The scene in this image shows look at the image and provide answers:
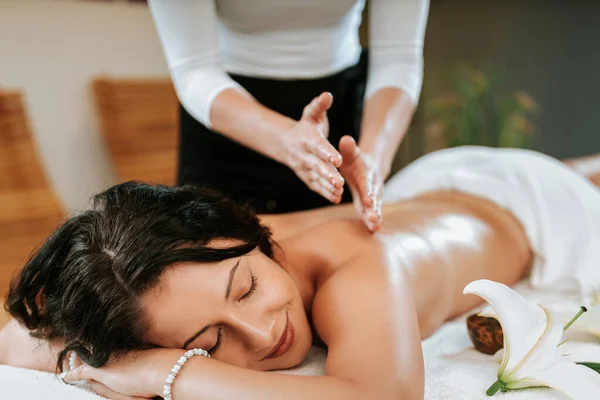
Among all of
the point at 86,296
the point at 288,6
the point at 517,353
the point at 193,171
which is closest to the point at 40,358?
the point at 86,296

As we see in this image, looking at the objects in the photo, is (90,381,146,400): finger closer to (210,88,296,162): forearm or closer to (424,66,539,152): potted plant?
(210,88,296,162): forearm

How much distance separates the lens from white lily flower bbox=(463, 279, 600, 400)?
2.46 feet

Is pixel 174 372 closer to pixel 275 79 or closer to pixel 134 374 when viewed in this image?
pixel 134 374

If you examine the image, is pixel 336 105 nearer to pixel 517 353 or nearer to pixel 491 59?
Result: pixel 517 353

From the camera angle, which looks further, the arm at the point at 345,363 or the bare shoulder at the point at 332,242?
the bare shoulder at the point at 332,242

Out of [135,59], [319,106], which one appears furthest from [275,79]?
[135,59]

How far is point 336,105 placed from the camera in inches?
60.5

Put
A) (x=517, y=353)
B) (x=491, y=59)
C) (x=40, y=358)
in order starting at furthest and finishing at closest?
(x=491, y=59)
(x=40, y=358)
(x=517, y=353)

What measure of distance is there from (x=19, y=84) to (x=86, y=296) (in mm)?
2092

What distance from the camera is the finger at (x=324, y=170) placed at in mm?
886

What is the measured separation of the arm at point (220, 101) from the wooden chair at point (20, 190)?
1237 millimetres

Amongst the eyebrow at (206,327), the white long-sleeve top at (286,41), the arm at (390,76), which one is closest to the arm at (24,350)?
the eyebrow at (206,327)

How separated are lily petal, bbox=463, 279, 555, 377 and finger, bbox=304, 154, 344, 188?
0.82 feet

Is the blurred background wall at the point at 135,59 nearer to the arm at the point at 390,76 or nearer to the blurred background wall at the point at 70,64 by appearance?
the blurred background wall at the point at 70,64
